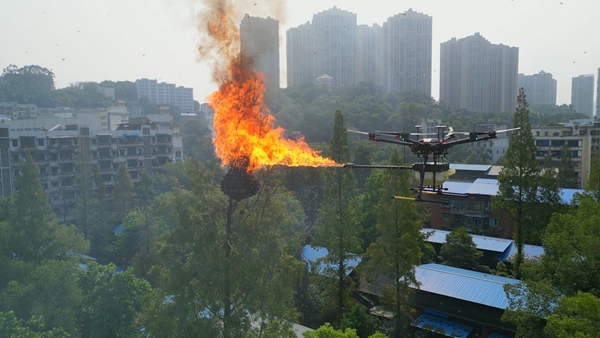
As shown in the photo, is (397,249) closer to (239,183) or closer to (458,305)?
(458,305)

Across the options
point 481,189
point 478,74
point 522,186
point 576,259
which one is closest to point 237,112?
point 576,259

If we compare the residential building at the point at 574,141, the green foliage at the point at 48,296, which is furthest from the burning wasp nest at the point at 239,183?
the residential building at the point at 574,141

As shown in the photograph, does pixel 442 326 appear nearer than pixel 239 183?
No

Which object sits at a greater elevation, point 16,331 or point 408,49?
point 408,49

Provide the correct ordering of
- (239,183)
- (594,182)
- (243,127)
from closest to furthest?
(239,183)
(243,127)
(594,182)

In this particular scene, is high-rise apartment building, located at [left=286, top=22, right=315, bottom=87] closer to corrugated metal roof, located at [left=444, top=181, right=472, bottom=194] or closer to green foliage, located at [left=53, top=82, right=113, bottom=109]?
corrugated metal roof, located at [left=444, top=181, right=472, bottom=194]

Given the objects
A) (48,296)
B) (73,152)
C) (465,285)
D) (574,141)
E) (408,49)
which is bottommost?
(465,285)

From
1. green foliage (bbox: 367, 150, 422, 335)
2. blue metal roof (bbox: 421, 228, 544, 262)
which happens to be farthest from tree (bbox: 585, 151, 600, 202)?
green foliage (bbox: 367, 150, 422, 335)
